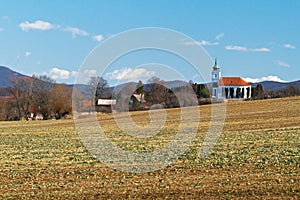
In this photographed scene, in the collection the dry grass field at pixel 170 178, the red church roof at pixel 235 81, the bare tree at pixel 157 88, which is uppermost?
the red church roof at pixel 235 81

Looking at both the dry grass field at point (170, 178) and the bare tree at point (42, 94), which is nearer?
the dry grass field at point (170, 178)

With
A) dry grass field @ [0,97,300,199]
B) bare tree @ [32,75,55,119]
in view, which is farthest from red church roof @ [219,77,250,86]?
dry grass field @ [0,97,300,199]

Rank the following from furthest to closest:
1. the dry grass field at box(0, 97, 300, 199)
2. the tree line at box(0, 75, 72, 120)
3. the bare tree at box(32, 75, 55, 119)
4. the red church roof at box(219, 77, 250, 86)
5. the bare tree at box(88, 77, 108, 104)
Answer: the red church roof at box(219, 77, 250, 86), the bare tree at box(32, 75, 55, 119), the tree line at box(0, 75, 72, 120), the bare tree at box(88, 77, 108, 104), the dry grass field at box(0, 97, 300, 199)

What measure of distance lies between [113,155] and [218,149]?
506cm

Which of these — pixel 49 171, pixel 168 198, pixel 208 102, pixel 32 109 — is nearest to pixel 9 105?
pixel 32 109

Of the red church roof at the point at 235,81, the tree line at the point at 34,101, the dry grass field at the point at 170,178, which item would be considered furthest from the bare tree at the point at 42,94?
the dry grass field at the point at 170,178

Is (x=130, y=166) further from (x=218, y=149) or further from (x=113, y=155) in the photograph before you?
(x=218, y=149)

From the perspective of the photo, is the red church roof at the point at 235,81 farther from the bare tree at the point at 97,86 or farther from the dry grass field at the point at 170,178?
the dry grass field at the point at 170,178

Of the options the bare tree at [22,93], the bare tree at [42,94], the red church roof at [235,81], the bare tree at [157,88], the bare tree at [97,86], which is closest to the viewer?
the bare tree at [157,88]

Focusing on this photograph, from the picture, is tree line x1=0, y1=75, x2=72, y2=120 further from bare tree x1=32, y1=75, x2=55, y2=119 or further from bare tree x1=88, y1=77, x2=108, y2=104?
bare tree x1=88, y1=77, x2=108, y2=104

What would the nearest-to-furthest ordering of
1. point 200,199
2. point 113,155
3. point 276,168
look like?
point 200,199 → point 276,168 → point 113,155

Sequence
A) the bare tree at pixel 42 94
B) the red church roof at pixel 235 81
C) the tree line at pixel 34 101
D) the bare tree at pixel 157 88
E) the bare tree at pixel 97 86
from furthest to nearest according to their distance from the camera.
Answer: the red church roof at pixel 235 81 → the bare tree at pixel 42 94 → the tree line at pixel 34 101 → the bare tree at pixel 97 86 → the bare tree at pixel 157 88

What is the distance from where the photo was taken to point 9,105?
99438 mm

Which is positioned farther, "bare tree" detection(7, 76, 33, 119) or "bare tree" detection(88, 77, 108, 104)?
"bare tree" detection(7, 76, 33, 119)
